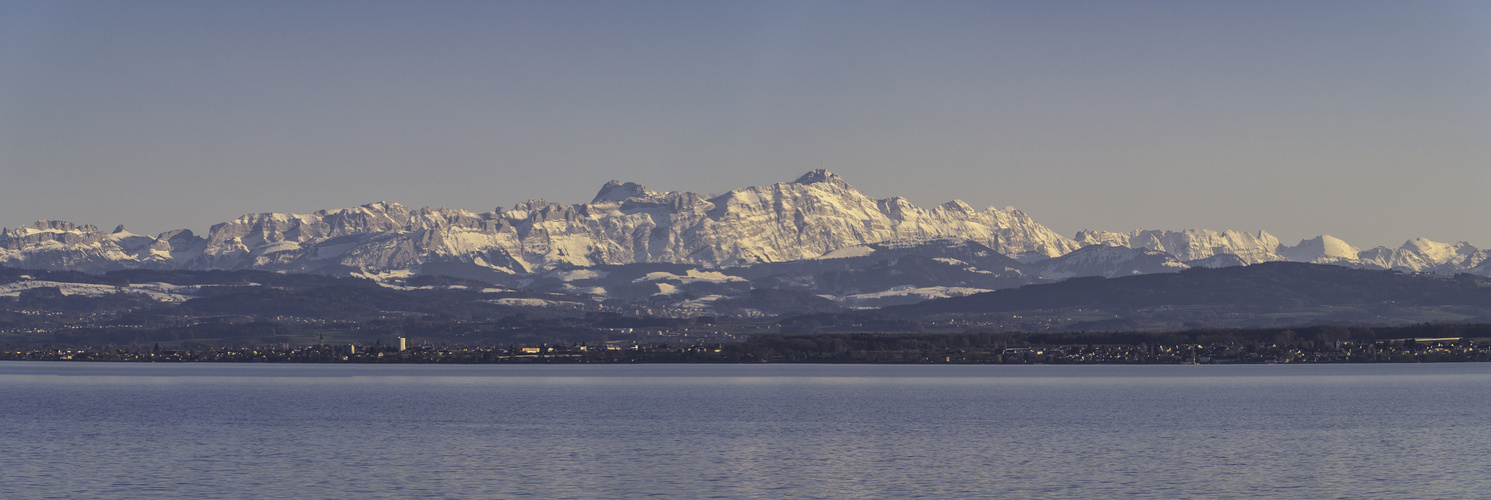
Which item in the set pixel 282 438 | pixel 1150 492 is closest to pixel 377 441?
pixel 282 438

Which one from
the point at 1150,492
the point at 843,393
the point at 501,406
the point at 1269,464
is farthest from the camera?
the point at 843,393

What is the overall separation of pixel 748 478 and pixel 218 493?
2793cm

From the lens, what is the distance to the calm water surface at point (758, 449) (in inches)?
3204

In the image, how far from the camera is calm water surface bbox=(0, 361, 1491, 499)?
81375mm

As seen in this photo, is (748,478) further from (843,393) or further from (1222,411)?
(843,393)

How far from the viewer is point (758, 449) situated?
347 feet

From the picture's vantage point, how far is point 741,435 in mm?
119062

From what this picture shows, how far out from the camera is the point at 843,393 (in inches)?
7800

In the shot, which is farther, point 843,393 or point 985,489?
point 843,393

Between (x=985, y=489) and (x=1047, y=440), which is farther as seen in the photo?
(x=1047, y=440)

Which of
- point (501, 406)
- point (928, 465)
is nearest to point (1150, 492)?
point (928, 465)

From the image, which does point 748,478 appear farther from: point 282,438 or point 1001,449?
point 282,438

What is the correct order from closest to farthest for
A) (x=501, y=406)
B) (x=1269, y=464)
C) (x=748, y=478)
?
1. (x=748, y=478)
2. (x=1269, y=464)
3. (x=501, y=406)

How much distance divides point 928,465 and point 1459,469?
30.0m
